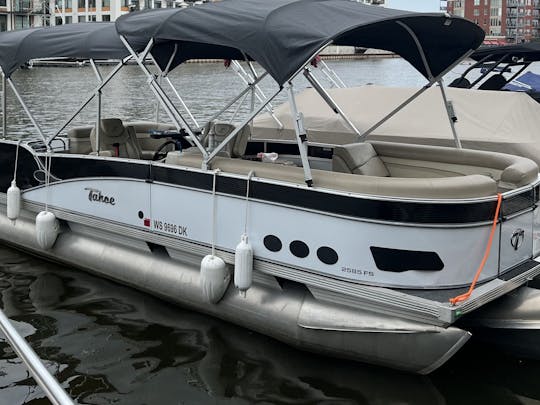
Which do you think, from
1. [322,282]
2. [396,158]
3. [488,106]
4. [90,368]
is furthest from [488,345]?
[488,106]

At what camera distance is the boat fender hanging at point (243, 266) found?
576 cm

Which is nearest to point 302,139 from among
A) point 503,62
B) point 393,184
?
point 393,184

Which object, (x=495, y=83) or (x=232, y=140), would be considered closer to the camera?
Answer: (x=232, y=140)

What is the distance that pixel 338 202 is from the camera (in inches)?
211

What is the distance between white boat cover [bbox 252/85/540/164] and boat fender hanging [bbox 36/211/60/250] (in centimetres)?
423

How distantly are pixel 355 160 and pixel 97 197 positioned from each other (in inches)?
108

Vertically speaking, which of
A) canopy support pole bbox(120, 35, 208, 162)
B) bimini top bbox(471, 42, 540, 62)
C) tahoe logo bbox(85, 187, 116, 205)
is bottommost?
tahoe logo bbox(85, 187, 116, 205)

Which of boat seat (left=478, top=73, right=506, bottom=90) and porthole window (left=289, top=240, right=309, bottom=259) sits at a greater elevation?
boat seat (left=478, top=73, right=506, bottom=90)

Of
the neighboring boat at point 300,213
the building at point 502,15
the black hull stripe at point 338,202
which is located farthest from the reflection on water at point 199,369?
the building at point 502,15

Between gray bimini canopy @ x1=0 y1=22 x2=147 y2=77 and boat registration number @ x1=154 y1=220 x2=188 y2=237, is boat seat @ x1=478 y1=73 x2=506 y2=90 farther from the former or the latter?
boat registration number @ x1=154 y1=220 x2=188 y2=237

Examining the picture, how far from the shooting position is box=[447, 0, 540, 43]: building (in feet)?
418

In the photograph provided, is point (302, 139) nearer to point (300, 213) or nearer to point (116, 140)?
point (300, 213)

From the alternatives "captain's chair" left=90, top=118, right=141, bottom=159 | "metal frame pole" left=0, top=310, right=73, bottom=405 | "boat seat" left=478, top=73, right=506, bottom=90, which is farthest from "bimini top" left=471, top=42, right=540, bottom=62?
"metal frame pole" left=0, top=310, right=73, bottom=405

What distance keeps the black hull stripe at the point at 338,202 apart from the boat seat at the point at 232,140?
65 centimetres
